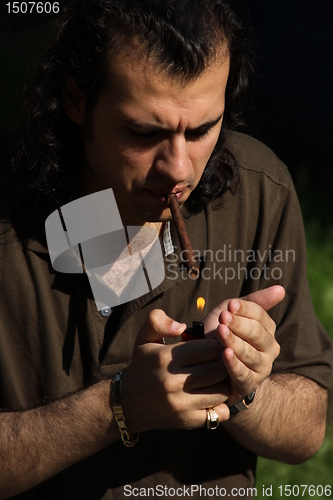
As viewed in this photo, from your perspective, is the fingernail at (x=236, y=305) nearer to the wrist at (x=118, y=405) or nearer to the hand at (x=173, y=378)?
the hand at (x=173, y=378)

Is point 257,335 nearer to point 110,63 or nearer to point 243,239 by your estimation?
point 243,239

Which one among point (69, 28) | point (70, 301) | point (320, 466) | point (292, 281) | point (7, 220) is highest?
point (69, 28)

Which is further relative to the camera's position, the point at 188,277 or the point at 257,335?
the point at 188,277

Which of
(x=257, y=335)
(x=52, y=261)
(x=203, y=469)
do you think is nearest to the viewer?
(x=257, y=335)

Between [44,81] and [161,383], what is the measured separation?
127 centimetres

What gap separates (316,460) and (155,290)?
1905 millimetres

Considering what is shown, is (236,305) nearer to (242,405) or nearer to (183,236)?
(183,236)

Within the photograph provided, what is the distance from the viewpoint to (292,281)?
9.85ft

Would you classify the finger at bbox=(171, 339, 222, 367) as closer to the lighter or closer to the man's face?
the lighter

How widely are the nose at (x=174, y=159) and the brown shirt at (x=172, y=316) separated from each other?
0.42 metres

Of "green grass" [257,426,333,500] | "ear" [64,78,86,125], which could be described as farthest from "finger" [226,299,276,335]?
"green grass" [257,426,333,500]

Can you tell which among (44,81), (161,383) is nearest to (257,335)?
(161,383)

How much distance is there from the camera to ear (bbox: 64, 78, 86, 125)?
2.75 m

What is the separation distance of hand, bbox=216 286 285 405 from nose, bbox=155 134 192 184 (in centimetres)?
49
